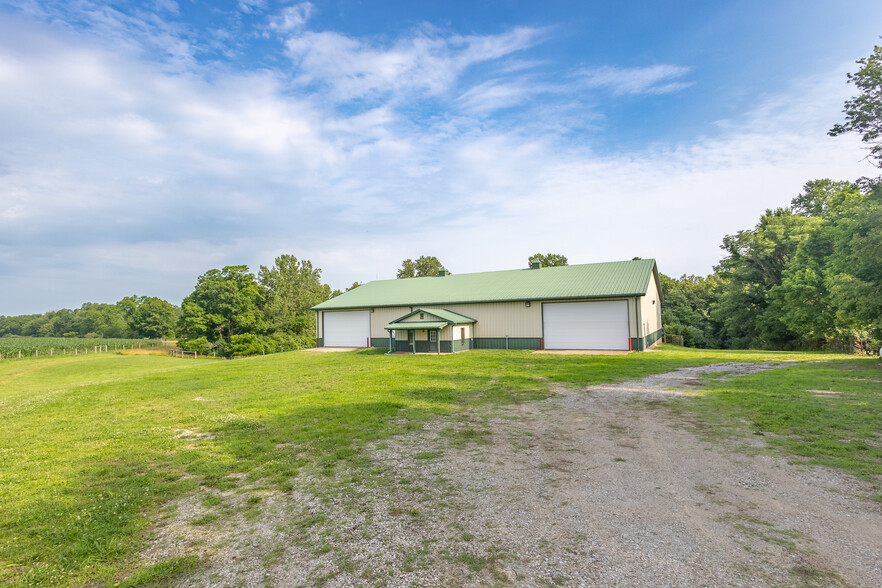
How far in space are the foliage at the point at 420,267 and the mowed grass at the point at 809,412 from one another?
51.9 metres

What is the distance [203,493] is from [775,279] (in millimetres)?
42110

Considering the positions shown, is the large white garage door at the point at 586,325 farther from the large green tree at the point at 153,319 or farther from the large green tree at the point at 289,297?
the large green tree at the point at 153,319

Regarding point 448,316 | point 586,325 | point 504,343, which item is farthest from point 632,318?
point 448,316

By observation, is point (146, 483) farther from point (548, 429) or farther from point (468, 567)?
point (548, 429)

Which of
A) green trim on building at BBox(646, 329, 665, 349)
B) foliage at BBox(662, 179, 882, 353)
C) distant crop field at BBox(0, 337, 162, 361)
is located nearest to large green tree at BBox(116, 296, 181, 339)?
distant crop field at BBox(0, 337, 162, 361)

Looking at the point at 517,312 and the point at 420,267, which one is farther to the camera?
the point at 420,267

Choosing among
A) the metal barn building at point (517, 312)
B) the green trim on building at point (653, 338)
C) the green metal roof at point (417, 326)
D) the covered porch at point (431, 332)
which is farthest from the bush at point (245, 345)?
the green trim on building at point (653, 338)

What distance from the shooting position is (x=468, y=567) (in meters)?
3.64

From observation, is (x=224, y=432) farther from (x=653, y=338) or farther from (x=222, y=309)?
(x=222, y=309)

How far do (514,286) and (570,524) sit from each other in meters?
25.9

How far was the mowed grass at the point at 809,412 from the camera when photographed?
20.8 ft

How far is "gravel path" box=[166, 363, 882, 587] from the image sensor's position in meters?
3.54

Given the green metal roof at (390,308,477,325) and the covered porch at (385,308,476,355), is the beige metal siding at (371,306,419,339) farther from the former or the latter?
the green metal roof at (390,308,477,325)

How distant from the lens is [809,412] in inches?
339
